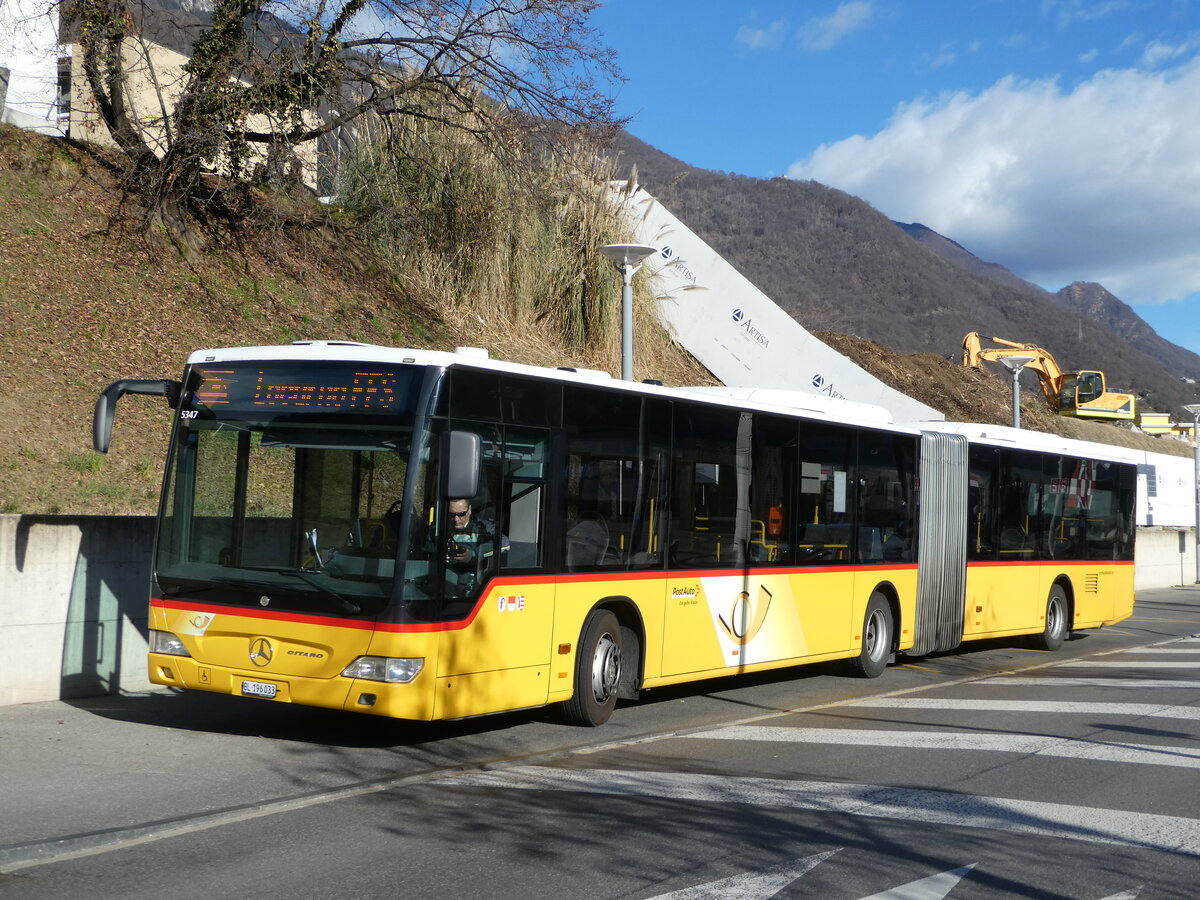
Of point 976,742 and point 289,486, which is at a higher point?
point 289,486

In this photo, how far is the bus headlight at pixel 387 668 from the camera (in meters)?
8.45

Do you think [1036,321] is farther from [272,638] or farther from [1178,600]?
[272,638]

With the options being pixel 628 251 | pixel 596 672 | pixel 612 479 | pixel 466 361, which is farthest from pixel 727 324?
pixel 466 361

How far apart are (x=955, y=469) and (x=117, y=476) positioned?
1065 centimetres

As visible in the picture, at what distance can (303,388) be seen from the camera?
9.16 m

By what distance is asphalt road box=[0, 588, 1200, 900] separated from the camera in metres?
5.97

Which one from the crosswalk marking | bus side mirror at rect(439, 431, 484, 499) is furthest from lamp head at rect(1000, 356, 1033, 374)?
the crosswalk marking

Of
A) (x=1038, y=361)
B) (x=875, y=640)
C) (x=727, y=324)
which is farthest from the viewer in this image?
(x=1038, y=361)

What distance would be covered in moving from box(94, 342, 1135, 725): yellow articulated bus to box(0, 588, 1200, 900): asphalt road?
2.11 feet

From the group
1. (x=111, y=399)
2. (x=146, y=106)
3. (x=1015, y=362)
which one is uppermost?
(x=146, y=106)

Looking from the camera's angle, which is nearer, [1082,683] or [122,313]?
[1082,683]

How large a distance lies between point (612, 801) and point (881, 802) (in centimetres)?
162

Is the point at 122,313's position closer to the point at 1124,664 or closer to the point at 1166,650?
the point at 1124,664

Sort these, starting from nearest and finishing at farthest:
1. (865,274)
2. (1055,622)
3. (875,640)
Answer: (875,640) → (1055,622) → (865,274)
